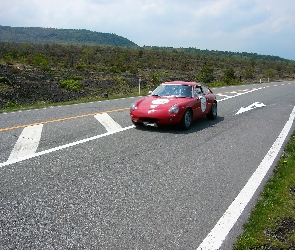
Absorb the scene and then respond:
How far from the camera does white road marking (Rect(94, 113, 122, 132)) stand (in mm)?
9003

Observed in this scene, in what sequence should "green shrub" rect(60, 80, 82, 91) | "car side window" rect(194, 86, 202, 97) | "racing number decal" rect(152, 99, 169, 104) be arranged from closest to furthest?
1. "racing number decal" rect(152, 99, 169, 104)
2. "car side window" rect(194, 86, 202, 97)
3. "green shrub" rect(60, 80, 82, 91)

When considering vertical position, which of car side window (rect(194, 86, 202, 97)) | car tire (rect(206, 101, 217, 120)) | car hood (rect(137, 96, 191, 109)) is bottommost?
car tire (rect(206, 101, 217, 120))

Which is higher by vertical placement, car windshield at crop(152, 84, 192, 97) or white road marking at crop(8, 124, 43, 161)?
car windshield at crop(152, 84, 192, 97)

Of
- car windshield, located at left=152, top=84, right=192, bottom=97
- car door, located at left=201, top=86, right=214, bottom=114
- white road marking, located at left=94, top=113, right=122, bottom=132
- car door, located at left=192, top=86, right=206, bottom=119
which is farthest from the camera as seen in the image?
car door, located at left=201, top=86, right=214, bottom=114

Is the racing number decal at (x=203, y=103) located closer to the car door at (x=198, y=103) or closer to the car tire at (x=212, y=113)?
the car door at (x=198, y=103)

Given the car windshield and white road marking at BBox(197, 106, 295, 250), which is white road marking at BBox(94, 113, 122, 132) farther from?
white road marking at BBox(197, 106, 295, 250)

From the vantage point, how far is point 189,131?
30.0 feet

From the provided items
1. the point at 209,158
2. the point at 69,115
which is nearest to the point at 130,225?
the point at 209,158

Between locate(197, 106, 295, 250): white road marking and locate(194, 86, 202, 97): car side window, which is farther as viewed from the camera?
locate(194, 86, 202, 97): car side window

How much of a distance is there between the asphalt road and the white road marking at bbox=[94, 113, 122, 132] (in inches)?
3.2

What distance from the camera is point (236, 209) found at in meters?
4.21

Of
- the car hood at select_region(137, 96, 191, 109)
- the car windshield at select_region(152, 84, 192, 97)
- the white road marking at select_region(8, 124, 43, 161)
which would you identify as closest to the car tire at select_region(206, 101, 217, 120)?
the car windshield at select_region(152, 84, 192, 97)

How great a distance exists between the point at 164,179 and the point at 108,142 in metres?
2.50

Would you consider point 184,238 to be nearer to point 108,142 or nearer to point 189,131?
point 108,142
